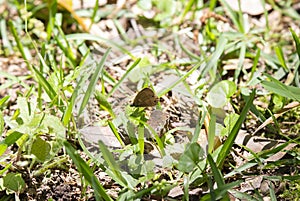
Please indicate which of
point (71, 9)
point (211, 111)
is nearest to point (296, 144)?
point (211, 111)

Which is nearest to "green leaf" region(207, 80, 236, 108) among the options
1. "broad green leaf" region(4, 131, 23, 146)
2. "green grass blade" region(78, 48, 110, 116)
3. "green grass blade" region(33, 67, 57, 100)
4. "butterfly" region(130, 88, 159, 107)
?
"butterfly" region(130, 88, 159, 107)

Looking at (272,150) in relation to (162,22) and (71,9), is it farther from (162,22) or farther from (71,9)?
(71,9)

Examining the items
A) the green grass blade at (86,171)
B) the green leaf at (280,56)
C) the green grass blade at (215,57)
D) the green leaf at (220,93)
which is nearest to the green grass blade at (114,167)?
the green grass blade at (86,171)

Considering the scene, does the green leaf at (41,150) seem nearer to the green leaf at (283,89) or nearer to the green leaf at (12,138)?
the green leaf at (12,138)

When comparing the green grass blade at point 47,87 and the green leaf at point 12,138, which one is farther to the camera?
the green grass blade at point 47,87

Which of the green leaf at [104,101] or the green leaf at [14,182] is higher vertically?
the green leaf at [104,101]

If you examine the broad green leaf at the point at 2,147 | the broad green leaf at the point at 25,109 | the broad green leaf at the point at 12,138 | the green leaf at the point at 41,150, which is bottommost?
the green leaf at the point at 41,150
